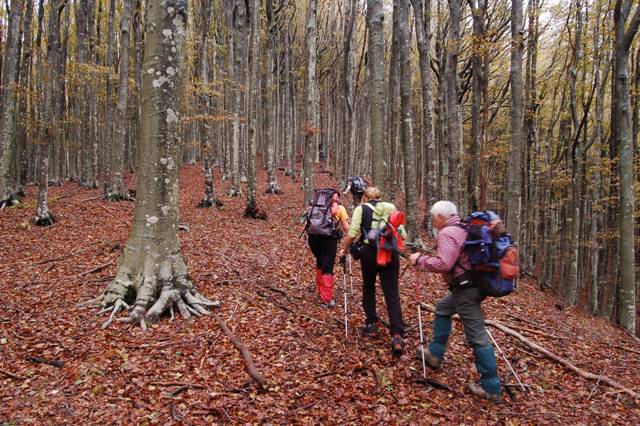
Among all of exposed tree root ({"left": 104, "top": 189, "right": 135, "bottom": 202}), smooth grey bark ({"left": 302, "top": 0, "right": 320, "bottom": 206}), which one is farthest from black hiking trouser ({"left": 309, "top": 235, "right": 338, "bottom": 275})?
exposed tree root ({"left": 104, "top": 189, "right": 135, "bottom": 202})

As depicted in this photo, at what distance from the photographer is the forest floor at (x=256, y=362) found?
3471 millimetres

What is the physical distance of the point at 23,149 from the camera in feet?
52.3

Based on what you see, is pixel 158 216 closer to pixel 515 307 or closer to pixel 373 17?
pixel 373 17

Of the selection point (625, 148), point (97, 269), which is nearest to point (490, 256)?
point (97, 269)

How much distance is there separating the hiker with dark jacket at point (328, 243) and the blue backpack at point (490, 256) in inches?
92.3

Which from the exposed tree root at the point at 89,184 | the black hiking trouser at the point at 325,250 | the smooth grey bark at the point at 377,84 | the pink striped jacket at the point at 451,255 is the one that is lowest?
the black hiking trouser at the point at 325,250

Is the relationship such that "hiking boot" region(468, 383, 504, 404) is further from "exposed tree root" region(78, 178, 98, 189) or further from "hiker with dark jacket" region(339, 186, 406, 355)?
"exposed tree root" region(78, 178, 98, 189)

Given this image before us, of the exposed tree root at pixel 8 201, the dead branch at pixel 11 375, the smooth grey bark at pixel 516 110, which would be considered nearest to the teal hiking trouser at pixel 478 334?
the dead branch at pixel 11 375

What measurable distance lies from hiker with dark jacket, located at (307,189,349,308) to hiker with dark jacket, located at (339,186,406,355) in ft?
2.85

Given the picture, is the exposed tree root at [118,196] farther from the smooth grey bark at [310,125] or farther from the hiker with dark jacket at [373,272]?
the hiker with dark jacket at [373,272]

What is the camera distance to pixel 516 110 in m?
9.45

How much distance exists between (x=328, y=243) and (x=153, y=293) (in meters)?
2.60

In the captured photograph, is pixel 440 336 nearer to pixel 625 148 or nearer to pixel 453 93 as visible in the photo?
pixel 625 148

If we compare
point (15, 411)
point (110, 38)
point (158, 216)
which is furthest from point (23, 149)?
point (15, 411)
